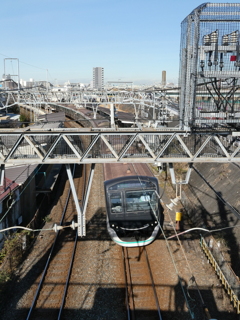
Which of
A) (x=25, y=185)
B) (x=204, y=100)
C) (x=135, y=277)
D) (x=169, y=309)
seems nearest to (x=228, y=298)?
(x=169, y=309)

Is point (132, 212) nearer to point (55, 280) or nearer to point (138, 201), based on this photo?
point (138, 201)

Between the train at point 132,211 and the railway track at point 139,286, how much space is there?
0.34 meters

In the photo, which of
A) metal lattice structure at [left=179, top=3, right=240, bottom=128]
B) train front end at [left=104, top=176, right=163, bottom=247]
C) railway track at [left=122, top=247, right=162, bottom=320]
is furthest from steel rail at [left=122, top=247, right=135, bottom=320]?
metal lattice structure at [left=179, top=3, right=240, bottom=128]

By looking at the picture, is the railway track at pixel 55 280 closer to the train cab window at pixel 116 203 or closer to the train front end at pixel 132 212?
the train front end at pixel 132 212

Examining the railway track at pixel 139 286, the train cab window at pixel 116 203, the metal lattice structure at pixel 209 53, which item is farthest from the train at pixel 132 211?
the metal lattice structure at pixel 209 53

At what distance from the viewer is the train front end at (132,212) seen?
9156mm

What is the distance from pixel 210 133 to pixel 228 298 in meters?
3.79

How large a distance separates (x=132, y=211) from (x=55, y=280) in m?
2.77

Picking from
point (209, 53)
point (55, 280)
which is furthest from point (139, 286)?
point (209, 53)

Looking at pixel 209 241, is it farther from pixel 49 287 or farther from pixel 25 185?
pixel 25 185

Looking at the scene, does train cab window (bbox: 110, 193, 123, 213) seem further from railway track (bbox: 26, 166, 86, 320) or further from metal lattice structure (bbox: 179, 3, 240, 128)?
metal lattice structure (bbox: 179, 3, 240, 128)

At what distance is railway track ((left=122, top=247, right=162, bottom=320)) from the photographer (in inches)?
265

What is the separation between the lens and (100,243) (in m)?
9.75

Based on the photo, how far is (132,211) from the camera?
9211 mm
